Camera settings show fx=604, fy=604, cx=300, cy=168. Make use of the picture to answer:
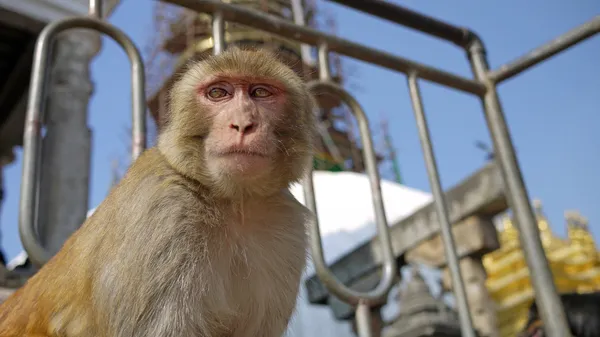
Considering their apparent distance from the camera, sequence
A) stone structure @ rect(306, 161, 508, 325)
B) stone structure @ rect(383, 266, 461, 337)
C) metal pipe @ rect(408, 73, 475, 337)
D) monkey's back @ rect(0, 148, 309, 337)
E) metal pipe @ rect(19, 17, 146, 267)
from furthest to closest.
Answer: stone structure @ rect(383, 266, 461, 337) < stone structure @ rect(306, 161, 508, 325) < metal pipe @ rect(408, 73, 475, 337) < metal pipe @ rect(19, 17, 146, 267) < monkey's back @ rect(0, 148, 309, 337)

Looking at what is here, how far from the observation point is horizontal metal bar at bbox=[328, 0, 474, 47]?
7.59 ft

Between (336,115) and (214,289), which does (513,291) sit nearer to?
(214,289)

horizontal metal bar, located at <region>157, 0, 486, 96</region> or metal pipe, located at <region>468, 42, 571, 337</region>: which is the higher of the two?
horizontal metal bar, located at <region>157, 0, 486, 96</region>

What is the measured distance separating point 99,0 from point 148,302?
1.03m

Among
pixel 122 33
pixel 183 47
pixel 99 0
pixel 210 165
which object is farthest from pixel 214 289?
pixel 183 47

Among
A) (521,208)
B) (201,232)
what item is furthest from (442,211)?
(201,232)

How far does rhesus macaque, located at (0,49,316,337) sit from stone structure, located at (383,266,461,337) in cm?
406

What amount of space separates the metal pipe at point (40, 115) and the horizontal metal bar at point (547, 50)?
1.47m

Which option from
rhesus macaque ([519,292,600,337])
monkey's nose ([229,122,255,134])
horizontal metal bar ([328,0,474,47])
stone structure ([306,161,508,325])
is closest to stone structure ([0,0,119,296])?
stone structure ([306,161,508,325])

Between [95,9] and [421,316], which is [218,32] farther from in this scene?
[421,316]

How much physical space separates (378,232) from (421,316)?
425cm

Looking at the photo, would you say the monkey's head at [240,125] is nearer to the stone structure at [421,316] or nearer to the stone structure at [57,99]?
the stone structure at [57,99]

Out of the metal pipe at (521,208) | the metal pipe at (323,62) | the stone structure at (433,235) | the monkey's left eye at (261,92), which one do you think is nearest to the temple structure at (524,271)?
the stone structure at (433,235)

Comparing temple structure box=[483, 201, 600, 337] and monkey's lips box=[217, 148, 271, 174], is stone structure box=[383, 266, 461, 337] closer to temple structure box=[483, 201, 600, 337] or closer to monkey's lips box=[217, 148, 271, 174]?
temple structure box=[483, 201, 600, 337]
